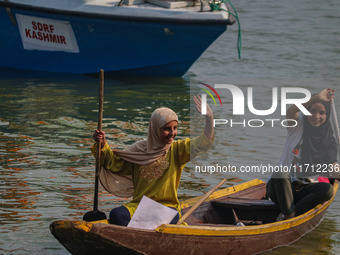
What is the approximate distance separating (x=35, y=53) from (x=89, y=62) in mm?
980

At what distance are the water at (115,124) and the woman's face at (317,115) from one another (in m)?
1.08

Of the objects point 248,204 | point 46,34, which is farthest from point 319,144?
point 46,34

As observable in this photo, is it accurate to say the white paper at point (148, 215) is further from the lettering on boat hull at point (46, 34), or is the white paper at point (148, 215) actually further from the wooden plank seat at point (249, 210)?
the lettering on boat hull at point (46, 34)

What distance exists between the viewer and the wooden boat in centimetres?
533

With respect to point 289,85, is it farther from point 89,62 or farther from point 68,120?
point 68,120

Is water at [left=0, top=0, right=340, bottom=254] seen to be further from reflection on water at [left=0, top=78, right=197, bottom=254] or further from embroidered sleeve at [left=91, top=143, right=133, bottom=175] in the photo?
embroidered sleeve at [left=91, top=143, right=133, bottom=175]

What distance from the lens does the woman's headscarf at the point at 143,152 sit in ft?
18.4

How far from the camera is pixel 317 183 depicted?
6.79m

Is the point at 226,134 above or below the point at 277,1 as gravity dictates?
below

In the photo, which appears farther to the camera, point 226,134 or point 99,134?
point 226,134

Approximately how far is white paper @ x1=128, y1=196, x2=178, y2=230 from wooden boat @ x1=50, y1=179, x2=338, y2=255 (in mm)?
192

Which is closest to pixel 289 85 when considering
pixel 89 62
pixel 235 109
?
pixel 235 109

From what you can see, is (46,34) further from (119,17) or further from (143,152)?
(143,152)

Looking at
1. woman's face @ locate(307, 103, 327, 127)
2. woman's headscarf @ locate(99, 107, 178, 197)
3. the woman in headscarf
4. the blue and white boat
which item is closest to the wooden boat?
the woman in headscarf
